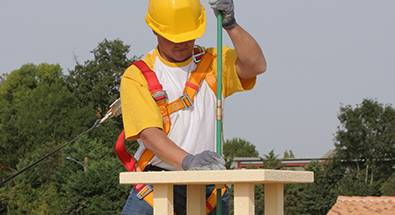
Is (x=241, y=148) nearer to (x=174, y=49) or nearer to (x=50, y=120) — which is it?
(x=50, y=120)

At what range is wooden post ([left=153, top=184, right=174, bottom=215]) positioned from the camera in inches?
170

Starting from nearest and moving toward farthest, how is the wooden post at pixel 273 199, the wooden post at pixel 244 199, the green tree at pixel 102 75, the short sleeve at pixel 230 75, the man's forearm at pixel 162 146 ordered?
the wooden post at pixel 244 199 < the wooden post at pixel 273 199 < the man's forearm at pixel 162 146 < the short sleeve at pixel 230 75 < the green tree at pixel 102 75

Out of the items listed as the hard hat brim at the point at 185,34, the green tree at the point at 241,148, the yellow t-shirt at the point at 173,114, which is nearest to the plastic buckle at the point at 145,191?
the yellow t-shirt at the point at 173,114

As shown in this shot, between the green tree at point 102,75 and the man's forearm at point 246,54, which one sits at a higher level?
the green tree at point 102,75

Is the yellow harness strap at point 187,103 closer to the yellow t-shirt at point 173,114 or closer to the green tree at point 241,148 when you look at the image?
the yellow t-shirt at point 173,114

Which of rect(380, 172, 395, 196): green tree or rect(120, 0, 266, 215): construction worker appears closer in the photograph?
rect(120, 0, 266, 215): construction worker

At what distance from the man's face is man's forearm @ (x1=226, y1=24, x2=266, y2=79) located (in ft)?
0.81

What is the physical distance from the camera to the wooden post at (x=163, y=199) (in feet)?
14.2

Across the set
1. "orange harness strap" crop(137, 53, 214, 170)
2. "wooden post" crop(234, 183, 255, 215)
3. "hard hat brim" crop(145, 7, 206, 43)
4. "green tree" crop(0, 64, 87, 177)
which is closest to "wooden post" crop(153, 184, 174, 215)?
"wooden post" crop(234, 183, 255, 215)

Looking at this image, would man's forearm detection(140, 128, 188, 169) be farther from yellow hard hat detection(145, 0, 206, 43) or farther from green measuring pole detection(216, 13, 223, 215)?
yellow hard hat detection(145, 0, 206, 43)

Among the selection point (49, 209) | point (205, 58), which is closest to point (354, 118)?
point (49, 209)

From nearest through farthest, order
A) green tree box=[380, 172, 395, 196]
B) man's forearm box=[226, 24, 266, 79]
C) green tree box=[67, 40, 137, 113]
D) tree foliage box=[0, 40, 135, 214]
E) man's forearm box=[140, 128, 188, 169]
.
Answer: man's forearm box=[140, 128, 188, 169], man's forearm box=[226, 24, 266, 79], tree foliage box=[0, 40, 135, 214], green tree box=[380, 172, 395, 196], green tree box=[67, 40, 137, 113]

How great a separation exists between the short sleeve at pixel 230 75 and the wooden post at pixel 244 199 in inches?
38.0

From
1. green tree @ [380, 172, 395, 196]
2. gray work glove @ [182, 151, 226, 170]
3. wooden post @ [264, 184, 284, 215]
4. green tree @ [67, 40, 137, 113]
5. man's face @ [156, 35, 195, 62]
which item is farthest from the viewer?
green tree @ [67, 40, 137, 113]
